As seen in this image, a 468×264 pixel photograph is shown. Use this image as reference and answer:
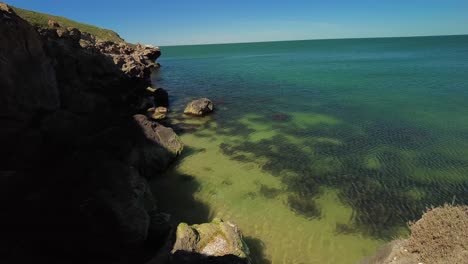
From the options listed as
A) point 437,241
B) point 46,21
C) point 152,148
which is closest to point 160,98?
point 152,148

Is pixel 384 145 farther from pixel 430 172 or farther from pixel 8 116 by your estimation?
pixel 8 116

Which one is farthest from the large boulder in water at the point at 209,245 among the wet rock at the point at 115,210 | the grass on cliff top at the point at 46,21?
the grass on cliff top at the point at 46,21

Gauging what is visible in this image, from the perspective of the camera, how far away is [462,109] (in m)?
31.6

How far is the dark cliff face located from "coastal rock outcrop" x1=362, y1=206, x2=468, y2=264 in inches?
340

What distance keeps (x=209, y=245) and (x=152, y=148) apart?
9.58 m

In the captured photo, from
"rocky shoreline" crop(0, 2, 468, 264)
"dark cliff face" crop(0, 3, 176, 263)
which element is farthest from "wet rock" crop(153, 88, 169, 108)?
"rocky shoreline" crop(0, 2, 468, 264)

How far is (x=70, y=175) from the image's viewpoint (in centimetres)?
1170

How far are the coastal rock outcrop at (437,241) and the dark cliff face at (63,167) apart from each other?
8.63m

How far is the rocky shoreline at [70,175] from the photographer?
386 inches

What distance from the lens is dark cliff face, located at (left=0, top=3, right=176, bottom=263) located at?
9711mm

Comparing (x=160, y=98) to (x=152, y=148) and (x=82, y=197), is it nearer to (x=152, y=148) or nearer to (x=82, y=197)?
(x=152, y=148)

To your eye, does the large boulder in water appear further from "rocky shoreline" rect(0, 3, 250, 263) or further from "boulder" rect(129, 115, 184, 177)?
"boulder" rect(129, 115, 184, 177)

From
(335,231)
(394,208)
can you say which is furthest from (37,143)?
(394,208)

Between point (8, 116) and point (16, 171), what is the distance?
2.85 meters
